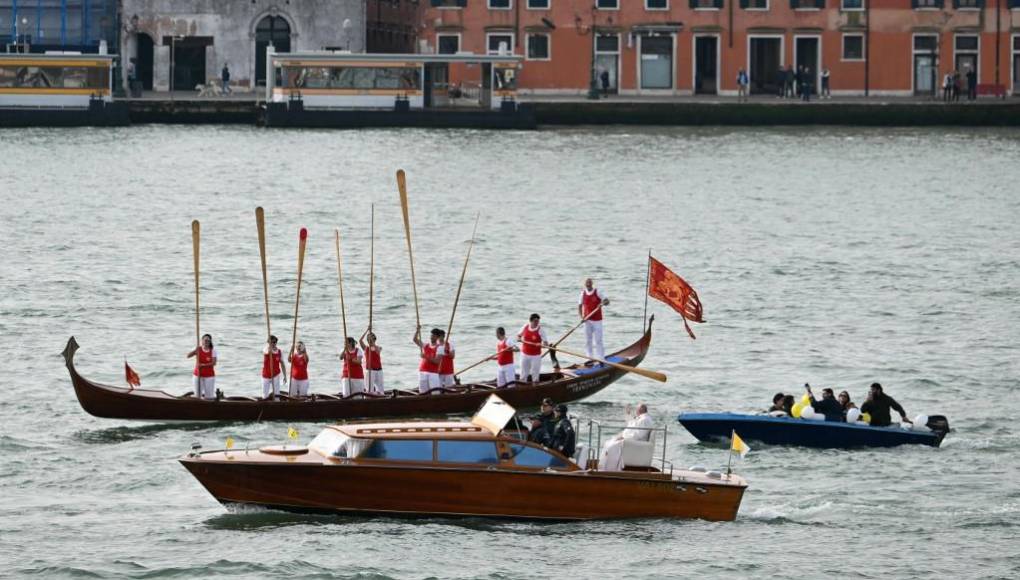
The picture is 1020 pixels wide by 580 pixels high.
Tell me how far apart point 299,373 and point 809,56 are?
243ft

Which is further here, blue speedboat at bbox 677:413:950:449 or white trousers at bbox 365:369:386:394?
white trousers at bbox 365:369:386:394

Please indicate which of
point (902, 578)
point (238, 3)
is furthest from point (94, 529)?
point (238, 3)

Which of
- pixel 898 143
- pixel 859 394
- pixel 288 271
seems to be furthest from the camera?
pixel 898 143

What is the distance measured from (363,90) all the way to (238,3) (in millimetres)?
10398

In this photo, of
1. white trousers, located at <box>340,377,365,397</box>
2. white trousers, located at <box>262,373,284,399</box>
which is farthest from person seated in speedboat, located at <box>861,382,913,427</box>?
white trousers, located at <box>262,373,284,399</box>

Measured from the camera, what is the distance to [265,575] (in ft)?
95.3

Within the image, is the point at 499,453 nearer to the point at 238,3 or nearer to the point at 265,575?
the point at 265,575

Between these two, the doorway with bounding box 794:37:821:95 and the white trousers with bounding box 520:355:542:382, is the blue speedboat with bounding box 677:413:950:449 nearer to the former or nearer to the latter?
the white trousers with bounding box 520:355:542:382

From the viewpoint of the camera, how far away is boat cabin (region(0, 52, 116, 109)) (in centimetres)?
9469

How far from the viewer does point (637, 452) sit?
3042 centimetres

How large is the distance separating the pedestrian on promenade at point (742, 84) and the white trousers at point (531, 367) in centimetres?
6529

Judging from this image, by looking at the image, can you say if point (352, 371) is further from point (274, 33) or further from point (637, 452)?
point (274, 33)

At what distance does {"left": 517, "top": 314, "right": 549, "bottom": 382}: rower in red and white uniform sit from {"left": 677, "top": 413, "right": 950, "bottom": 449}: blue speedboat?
328 cm

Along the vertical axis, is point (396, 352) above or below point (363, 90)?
below
